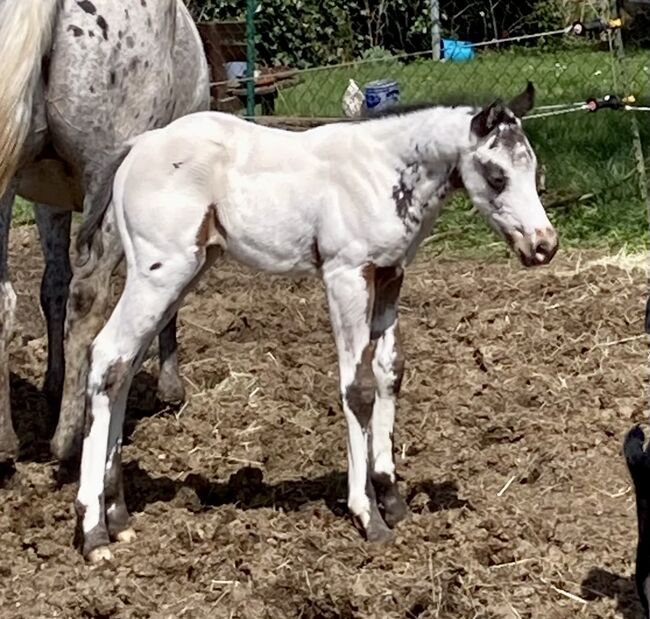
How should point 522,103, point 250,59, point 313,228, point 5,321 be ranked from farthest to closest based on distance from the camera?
point 250,59 < point 5,321 < point 313,228 < point 522,103

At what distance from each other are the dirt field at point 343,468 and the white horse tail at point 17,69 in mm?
1146

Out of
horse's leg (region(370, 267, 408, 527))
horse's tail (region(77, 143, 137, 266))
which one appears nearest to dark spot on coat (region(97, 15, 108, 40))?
horse's tail (region(77, 143, 137, 266))

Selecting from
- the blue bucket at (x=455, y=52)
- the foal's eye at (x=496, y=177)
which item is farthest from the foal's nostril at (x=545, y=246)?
the blue bucket at (x=455, y=52)

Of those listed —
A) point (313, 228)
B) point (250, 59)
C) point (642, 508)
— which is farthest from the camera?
point (250, 59)

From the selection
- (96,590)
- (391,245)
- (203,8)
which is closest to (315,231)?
(391,245)

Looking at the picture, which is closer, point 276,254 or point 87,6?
point 276,254

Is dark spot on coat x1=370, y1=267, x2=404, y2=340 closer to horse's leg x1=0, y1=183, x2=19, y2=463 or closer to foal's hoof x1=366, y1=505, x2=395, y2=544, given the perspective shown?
foal's hoof x1=366, y1=505, x2=395, y2=544

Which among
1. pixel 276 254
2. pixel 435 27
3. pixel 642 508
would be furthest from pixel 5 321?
pixel 435 27

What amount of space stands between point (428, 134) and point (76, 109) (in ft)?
4.19

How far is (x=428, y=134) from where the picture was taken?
13.1 feet

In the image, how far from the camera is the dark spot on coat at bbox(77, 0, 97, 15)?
4656 mm

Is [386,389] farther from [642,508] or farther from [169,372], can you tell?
[169,372]

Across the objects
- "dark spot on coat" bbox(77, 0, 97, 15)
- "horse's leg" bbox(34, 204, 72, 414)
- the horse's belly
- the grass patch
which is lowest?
the grass patch

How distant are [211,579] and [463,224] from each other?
170 inches
